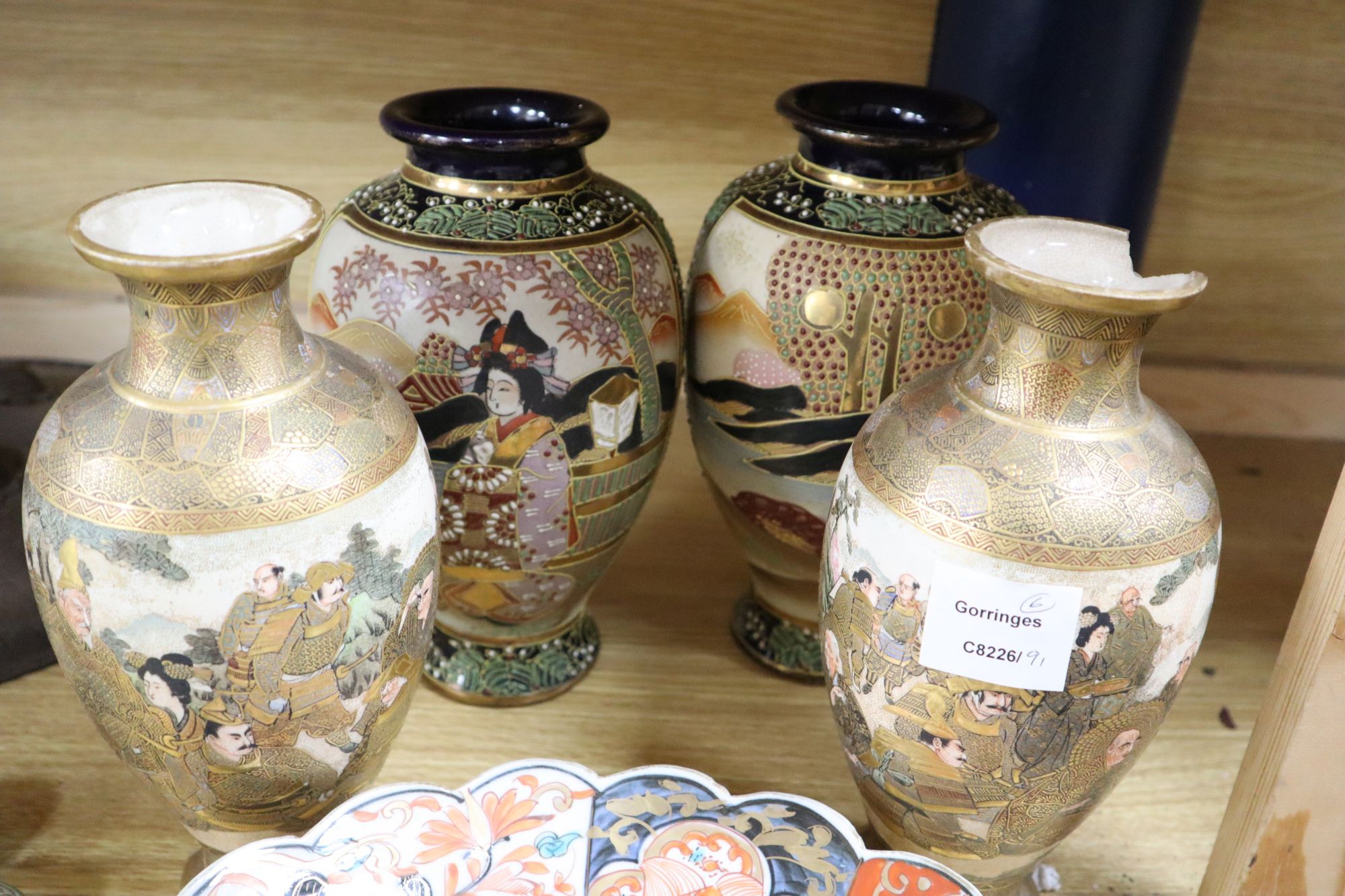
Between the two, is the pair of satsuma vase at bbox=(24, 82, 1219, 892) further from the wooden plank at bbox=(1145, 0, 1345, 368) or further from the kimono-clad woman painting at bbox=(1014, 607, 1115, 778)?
the wooden plank at bbox=(1145, 0, 1345, 368)

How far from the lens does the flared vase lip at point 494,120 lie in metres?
0.93

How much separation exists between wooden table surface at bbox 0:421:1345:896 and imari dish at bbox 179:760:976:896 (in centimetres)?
21

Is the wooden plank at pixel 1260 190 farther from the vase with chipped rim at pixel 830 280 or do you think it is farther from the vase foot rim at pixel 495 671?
the vase foot rim at pixel 495 671

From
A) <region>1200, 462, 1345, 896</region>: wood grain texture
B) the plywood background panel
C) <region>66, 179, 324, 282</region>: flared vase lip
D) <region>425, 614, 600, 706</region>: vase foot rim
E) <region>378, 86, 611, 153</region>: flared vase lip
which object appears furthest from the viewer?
the plywood background panel

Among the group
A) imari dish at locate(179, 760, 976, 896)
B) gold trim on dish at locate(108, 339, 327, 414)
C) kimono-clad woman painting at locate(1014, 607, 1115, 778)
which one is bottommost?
imari dish at locate(179, 760, 976, 896)

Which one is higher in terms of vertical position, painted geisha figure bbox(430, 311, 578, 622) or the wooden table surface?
painted geisha figure bbox(430, 311, 578, 622)

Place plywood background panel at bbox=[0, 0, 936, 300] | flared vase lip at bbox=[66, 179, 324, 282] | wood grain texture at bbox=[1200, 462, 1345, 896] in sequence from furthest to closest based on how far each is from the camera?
plywood background panel at bbox=[0, 0, 936, 300], wood grain texture at bbox=[1200, 462, 1345, 896], flared vase lip at bbox=[66, 179, 324, 282]

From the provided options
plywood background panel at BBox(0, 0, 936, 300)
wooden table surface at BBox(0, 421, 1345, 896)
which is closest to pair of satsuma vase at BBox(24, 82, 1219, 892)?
wooden table surface at BBox(0, 421, 1345, 896)

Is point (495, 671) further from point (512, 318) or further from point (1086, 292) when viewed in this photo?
point (1086, 292)

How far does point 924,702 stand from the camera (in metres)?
0.81

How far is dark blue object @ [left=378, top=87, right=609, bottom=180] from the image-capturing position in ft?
3.04

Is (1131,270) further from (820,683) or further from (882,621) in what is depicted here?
(820,683)

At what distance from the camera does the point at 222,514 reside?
Answer: 718mm

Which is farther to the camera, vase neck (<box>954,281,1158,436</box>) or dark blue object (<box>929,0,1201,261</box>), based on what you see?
dark blue object (<box>929,0,1201,261</box>)
